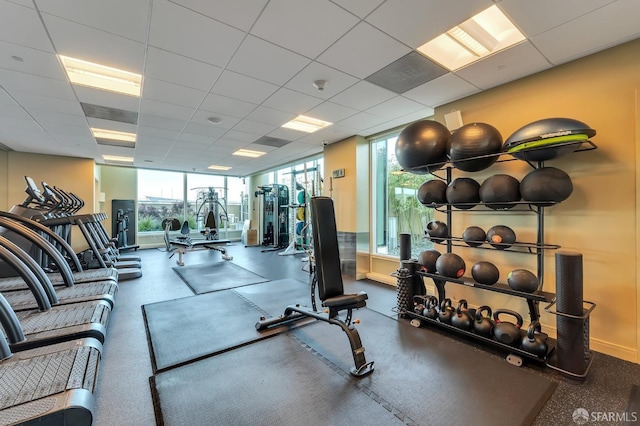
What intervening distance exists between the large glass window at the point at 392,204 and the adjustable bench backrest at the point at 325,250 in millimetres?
2539

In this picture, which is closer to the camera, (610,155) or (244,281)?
(610,155)

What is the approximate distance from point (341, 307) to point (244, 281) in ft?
10.3

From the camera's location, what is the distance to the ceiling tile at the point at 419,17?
189cm

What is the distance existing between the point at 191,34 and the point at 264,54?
24.4 inches

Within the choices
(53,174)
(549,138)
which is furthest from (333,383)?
(53,174)

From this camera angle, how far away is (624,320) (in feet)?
7.58

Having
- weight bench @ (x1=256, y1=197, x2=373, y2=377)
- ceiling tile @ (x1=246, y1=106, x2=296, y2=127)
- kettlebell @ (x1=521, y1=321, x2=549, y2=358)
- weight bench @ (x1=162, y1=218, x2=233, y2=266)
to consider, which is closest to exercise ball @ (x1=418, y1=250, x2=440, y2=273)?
kettlebell @ (x1=521, y1=321, x2=549, y2=358)

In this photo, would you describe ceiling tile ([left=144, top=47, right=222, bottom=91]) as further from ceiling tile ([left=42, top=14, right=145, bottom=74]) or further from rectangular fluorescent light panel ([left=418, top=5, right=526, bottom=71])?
rectangular fluorescent light panel ([left=418, top=5, right=526, bottom=71])

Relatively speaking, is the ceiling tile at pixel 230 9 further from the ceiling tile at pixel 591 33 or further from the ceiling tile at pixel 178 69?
the ceiling tile at pixel 591 33

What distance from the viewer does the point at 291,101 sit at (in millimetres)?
3543

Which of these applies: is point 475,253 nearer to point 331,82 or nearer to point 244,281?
point 331,82

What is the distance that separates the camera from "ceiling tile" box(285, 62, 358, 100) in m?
2.77

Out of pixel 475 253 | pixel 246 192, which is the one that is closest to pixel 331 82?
pixel 475 253

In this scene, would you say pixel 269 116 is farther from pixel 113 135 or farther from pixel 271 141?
pixel 113 135
